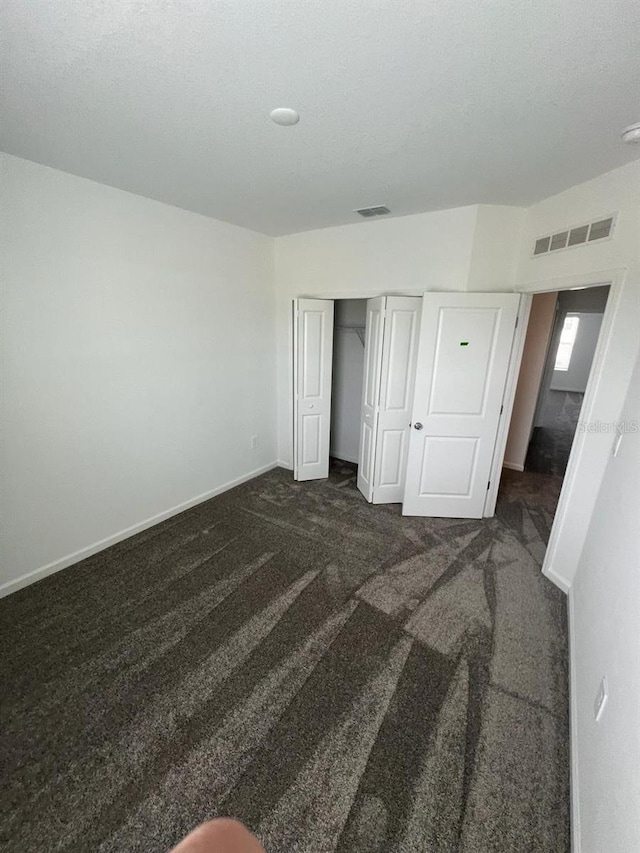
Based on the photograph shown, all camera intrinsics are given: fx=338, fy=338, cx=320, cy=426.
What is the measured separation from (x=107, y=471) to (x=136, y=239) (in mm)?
1796

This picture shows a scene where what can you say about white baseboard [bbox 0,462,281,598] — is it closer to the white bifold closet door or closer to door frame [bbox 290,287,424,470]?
door frame [bbox 290,287,424,470]

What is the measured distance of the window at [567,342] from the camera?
828cm

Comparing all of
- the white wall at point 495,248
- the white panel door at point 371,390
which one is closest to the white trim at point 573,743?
the white panel door at point 371,390

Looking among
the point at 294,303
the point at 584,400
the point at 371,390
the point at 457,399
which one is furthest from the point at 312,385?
the point at 584,400

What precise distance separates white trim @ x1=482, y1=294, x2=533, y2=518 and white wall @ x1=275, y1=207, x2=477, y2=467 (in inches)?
22.7

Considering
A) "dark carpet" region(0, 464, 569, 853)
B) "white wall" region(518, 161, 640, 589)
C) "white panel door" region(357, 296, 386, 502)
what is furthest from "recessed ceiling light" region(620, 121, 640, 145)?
"dark carpet" region(0, 464, 569, 853)

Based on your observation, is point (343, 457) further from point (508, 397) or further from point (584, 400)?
point (584, 400)

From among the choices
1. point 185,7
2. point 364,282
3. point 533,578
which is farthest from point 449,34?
point 533,578

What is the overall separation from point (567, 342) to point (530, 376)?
5.77 metres

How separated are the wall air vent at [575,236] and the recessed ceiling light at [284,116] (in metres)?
1.94

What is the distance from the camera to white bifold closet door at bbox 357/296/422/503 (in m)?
3.09

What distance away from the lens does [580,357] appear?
841cm

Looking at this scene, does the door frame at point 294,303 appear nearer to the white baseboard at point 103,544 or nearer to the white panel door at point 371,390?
the white panel door at point 371,390

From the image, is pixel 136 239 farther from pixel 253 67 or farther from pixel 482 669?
pixel 482 669
